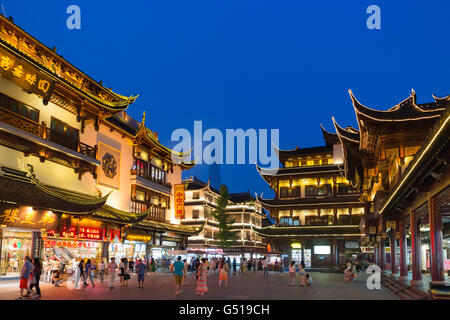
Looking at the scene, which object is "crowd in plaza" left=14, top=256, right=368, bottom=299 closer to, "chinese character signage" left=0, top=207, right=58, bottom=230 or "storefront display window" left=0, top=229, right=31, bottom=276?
"storefront display window" left=0, top=229, right=31, bottom=276

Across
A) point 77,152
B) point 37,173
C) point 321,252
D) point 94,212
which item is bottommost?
point 321,252

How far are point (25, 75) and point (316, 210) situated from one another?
4371 centimetres

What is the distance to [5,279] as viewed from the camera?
20906mm

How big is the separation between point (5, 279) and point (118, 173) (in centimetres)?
1205

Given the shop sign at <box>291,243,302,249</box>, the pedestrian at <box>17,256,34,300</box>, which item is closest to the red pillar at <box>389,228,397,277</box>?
the pedestrian at <box>17,256,34,300</box>

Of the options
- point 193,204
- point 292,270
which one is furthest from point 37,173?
point 193,204

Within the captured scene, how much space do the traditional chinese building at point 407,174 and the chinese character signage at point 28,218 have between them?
17135 mm

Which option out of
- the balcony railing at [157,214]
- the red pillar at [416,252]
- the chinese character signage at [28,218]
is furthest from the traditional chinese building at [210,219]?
the red pillar at [416,252]

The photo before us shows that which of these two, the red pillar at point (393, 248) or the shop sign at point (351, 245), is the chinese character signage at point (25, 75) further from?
the shop sign at point (351, 245)

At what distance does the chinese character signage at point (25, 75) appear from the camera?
19531 mm

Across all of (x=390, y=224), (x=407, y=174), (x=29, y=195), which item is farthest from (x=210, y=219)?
(x=407, y=174)
